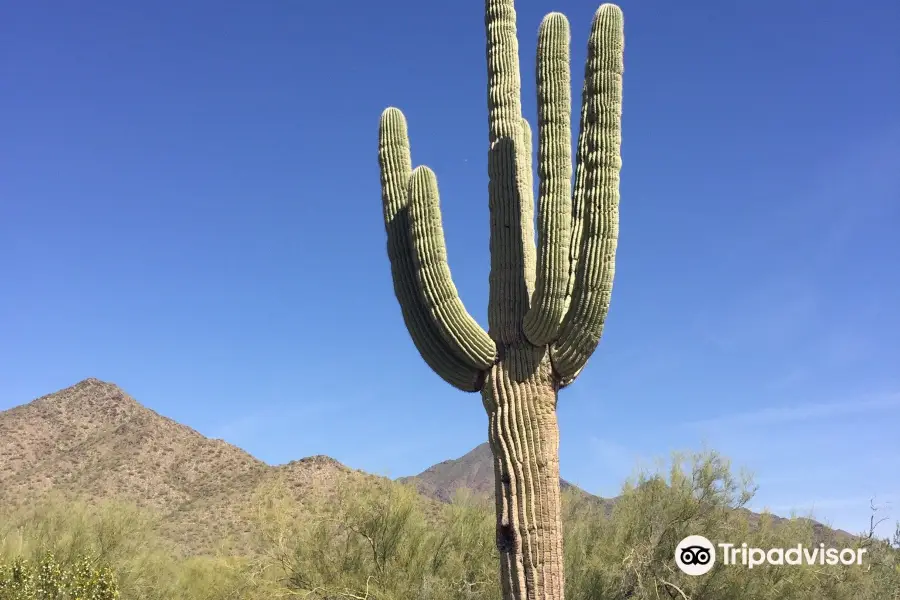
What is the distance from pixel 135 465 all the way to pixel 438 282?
3063 centimetres

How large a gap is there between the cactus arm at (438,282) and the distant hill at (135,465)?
1881cm

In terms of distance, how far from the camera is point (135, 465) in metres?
35.0

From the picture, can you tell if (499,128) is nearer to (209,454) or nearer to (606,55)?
(606,55)

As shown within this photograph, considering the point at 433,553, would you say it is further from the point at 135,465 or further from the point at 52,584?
the point at 135,465

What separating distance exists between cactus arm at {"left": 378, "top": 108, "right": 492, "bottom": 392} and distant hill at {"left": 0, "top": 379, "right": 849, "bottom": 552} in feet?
60.4

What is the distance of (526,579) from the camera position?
734 cm

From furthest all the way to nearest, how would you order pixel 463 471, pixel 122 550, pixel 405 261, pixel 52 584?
1. pixel 463 471
2. pixel 122 550
3. pixel 52 584
4. pixel 405 261

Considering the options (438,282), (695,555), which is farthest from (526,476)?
(695,555)

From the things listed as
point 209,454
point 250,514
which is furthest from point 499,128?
point 209,454

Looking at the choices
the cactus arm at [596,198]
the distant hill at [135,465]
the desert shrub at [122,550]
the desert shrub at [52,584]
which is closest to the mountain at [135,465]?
the distant hill at [135,465]

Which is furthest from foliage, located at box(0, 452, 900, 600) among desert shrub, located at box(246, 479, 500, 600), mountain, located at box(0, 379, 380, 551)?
mountain, located at box(0, 379, 380, 551)

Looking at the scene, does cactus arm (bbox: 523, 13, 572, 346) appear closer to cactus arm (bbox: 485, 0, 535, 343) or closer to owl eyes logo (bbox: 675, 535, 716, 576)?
cactus arm (bbox: 485, 0, 535, 343)

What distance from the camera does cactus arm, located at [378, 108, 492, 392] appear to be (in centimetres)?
805

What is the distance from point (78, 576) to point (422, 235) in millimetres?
7752
